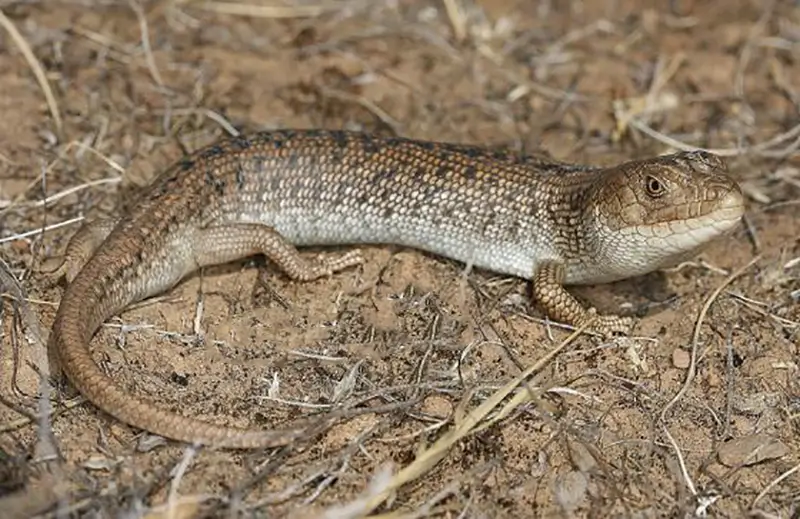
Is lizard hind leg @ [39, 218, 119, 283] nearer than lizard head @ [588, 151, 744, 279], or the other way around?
lizard head @ [588, 151, 744, 279]

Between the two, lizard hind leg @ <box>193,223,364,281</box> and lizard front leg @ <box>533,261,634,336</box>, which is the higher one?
lizard hind leg @ <box>193,223,364,281</box>

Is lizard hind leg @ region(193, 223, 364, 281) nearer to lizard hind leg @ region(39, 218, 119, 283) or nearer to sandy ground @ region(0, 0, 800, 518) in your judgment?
sandy ground @ region(0, 0, 800, 518)

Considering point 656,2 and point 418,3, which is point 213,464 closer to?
point 418,3

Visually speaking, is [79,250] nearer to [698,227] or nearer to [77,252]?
[77,252]

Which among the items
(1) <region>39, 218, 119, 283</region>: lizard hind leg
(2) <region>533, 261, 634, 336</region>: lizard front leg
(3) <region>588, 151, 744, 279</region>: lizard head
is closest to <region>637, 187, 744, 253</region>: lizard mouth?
(3) <region>588, 151, 744, 279</region>: lizard head

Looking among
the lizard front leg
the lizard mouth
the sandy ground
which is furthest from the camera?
the lizard front leg
